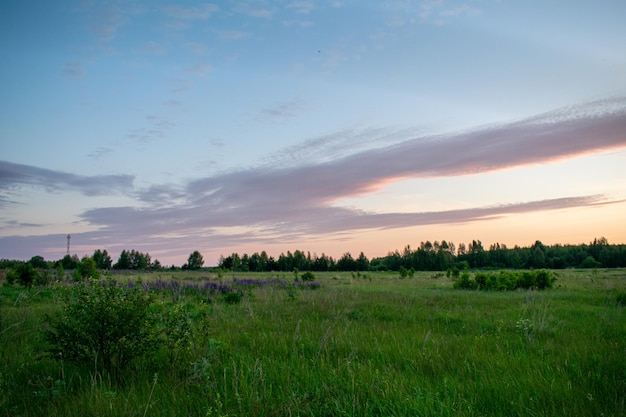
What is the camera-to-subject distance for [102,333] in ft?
15.7


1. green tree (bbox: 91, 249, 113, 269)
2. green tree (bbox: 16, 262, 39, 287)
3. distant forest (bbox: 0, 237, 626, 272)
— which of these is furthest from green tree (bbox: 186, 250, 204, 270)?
green tree (bbox: 16, 262, 39, 287)

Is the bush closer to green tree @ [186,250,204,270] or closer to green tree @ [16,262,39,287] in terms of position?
green tree @ [16,262,39,287]

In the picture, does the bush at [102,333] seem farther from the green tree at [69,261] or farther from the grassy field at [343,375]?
the green tree at [69,261]

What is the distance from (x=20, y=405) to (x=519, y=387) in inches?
202

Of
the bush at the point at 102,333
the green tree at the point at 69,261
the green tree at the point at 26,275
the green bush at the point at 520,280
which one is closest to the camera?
the bush at the point at 102,333

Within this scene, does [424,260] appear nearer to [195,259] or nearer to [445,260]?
[445,260]

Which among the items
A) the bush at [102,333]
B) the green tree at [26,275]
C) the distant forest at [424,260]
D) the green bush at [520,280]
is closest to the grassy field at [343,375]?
the bush at [102,333]

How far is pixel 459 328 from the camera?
25.4 feet

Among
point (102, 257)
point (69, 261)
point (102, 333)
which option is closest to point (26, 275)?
→ point (102, 333)

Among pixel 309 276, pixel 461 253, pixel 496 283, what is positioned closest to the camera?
pixel 496 283

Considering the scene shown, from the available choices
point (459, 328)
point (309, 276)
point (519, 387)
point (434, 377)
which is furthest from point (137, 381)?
point (309, 276)

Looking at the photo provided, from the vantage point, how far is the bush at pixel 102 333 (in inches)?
188

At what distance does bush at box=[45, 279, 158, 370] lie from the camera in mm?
4770

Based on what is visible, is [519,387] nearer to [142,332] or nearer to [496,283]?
[142,332]
